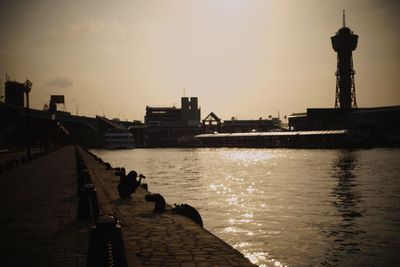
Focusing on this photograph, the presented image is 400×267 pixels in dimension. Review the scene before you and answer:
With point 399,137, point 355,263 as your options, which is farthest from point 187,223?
point 399,137

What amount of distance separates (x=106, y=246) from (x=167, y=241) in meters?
4.94

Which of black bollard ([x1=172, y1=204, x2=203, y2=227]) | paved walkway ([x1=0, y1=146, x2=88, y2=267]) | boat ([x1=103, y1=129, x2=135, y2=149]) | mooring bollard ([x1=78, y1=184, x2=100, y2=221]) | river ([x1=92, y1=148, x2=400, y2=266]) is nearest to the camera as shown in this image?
paved walkway ([x1=0, y1=146, x2=88, y2=267])

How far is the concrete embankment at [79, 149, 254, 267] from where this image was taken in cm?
876

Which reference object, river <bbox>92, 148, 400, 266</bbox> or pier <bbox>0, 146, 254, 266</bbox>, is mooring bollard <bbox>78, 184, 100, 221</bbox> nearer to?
pier <bbox>0, 146, 254, 266</bbox>

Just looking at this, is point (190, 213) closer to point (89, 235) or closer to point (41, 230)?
point (41, 230)

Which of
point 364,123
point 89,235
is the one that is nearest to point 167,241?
point 89,235

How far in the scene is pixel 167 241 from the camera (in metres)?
10.6

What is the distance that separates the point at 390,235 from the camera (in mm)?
16031

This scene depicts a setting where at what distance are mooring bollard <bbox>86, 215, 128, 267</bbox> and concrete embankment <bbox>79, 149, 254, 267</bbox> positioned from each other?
2.60m

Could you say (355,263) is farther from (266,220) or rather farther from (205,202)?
(205,202)

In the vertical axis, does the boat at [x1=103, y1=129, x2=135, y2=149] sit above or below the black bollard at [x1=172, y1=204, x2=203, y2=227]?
above

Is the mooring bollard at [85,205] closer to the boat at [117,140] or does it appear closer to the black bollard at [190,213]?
the black bollard at [190,213]

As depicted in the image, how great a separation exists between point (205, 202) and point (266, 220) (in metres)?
6.87

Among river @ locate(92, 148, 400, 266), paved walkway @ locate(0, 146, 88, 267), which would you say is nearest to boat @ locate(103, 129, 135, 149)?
river @ locate(92, 148, 400, 266)
